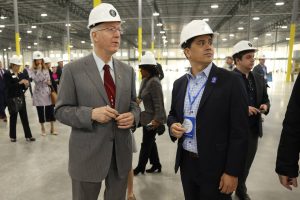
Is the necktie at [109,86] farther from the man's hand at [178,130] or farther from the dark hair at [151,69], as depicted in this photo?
the dark hair at [151,69]

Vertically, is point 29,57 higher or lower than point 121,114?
higher

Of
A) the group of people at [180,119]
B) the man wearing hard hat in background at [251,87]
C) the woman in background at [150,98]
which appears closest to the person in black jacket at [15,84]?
the woman in background at [150,98]

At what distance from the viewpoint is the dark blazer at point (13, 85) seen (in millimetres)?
5043

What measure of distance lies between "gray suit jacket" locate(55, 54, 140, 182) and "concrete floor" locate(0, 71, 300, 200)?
1539 mm

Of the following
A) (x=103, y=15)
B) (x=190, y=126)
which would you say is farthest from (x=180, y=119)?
(x=103, y=15)

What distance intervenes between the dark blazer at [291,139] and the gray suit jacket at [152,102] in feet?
5.79

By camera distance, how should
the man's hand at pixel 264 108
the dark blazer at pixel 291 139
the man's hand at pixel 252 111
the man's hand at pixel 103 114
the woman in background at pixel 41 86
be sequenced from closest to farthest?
the dark blazer at pixel 291 139 → the man's hand at pixel 103 114 → the man's hand at pixel 252 111 → the man's hand at pixel 264 108 → the woman in background at pixel 41 86

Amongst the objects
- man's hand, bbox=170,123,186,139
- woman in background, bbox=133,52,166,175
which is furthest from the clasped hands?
woman in background, bbox=133,52,166,175

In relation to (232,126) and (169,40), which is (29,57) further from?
(232,126)

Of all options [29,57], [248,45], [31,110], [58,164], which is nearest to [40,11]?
[31,110]

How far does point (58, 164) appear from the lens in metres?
4.09

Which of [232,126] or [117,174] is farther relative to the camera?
[117,174]

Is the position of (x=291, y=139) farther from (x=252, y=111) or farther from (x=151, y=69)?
(x=151, y=69)

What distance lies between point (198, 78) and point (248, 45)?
1.22 m
